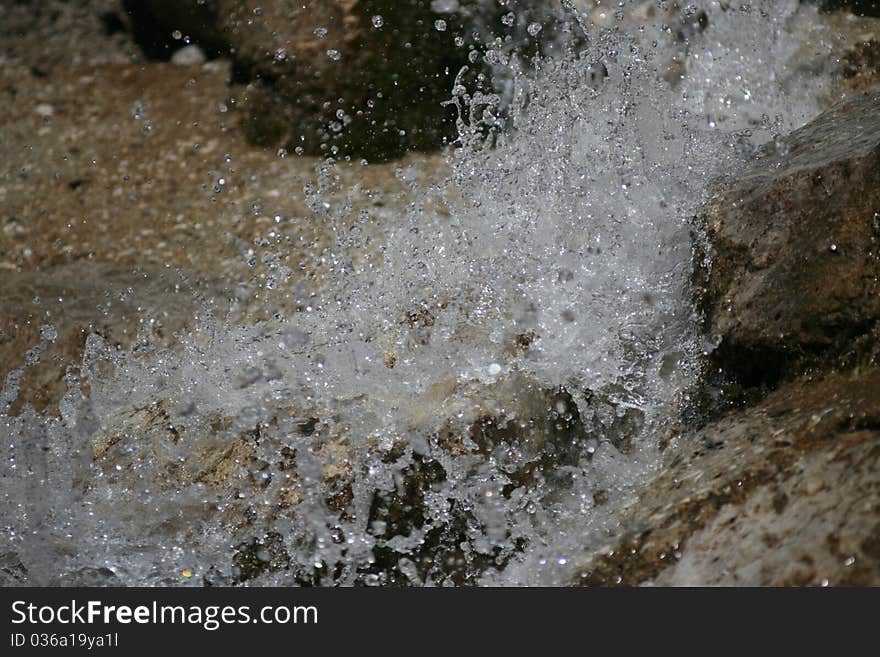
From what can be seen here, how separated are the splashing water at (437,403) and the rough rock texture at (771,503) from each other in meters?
0.17

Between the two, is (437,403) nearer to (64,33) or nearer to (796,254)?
(796,254)

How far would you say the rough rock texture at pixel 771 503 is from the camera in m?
1.57

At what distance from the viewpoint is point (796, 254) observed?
7.53 ft

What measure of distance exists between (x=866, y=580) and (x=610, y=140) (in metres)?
2.02

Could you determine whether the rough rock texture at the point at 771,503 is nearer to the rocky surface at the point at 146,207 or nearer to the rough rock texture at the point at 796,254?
the rough rock texture at the point at 796,254

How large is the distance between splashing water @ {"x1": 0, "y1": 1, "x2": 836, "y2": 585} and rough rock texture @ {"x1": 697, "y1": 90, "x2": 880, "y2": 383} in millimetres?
142

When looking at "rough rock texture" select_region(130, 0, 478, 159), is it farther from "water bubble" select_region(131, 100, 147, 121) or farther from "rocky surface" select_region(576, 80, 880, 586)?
"rocky surface" select_region(576, 80, 880, 586)

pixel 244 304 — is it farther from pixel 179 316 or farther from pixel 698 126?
pixel 698 126

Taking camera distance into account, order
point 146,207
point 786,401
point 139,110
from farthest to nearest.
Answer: point 139,110 → point 146,207 → point 786,401

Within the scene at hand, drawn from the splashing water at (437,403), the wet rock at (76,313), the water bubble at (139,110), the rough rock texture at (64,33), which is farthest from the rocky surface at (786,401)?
the rough rock texture at (64,33)

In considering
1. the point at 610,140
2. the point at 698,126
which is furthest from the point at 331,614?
the point at 698,126

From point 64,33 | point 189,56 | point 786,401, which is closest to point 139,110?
point 189,56

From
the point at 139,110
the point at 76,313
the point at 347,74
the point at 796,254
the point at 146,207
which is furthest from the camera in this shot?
the point at 139,110

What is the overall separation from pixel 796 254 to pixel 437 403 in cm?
99
